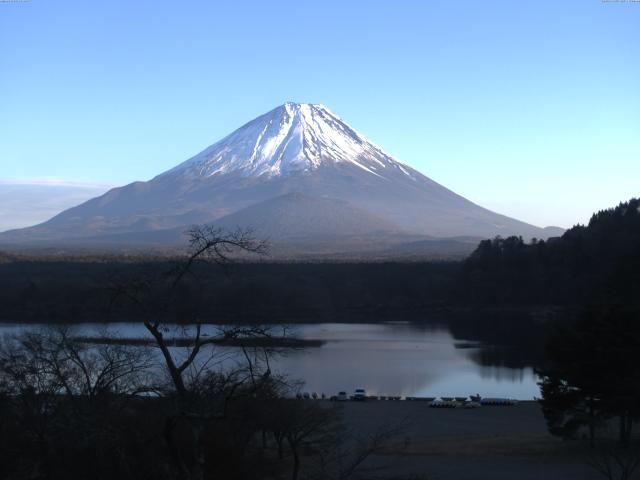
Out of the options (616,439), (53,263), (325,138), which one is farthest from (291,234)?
(616,439)

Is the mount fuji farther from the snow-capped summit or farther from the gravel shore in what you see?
the gravel shore

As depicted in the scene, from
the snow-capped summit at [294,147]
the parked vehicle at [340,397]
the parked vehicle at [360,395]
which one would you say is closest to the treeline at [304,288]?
the parked vehicle at [340,397]

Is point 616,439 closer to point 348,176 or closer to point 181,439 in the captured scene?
point 181,439

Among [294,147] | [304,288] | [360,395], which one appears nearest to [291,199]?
[294,147]

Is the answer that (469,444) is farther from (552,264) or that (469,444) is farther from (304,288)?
(552,264)

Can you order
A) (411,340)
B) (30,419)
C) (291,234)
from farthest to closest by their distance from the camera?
(291,234)
(411,340)
(30,419)
